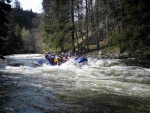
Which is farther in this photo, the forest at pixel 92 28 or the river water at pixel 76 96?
the forest at pixel 92 28

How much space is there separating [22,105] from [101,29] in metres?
36.7

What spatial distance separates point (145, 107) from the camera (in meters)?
8.33

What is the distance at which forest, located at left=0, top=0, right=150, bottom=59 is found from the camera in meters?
18.7

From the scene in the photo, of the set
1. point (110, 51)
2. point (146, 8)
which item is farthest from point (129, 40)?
point (110, 51)

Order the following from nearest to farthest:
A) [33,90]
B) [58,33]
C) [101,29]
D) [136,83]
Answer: [33,90] → [136,83] → [58,33] → [101,29]

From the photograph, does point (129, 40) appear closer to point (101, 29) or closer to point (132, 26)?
point (132, 26)

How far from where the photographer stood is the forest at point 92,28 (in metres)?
18.7

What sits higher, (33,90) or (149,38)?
(149,38)

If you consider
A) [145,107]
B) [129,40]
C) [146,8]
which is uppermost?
[146,8]

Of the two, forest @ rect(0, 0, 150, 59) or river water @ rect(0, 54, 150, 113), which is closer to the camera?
river water @ rect(0, 54, 150, 113)

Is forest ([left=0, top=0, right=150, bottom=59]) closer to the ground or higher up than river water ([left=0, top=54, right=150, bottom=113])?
higher up

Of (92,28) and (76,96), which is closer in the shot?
(76,96)

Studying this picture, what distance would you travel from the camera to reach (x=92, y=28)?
44.6 m

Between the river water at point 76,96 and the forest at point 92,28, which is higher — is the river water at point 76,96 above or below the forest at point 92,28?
below
